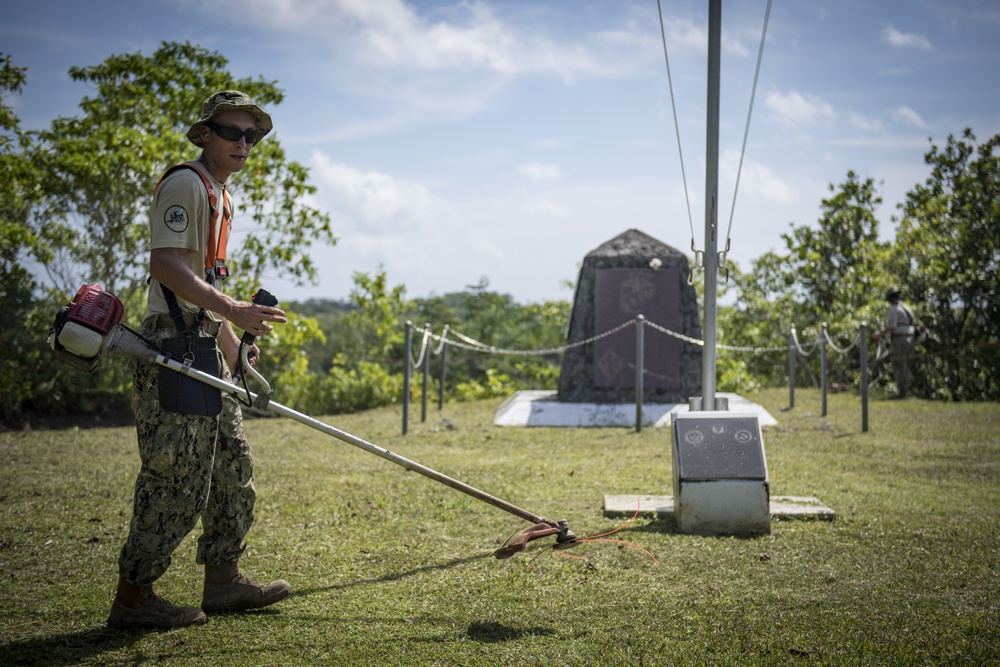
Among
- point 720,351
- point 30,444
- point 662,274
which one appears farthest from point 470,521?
point 720,351

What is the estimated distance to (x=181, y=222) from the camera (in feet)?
11.2

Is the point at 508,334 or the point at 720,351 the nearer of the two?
the point at 720,351

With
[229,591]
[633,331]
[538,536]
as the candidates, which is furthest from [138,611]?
[633,331]

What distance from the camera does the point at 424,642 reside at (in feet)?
10.9

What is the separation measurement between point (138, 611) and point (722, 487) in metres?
3.23

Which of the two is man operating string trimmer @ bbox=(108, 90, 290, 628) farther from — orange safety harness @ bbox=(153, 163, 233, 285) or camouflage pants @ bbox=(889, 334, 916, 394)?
camouflage pants @ bbox=(889, 334, 916, 394)

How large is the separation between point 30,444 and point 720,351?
11685 millimetres

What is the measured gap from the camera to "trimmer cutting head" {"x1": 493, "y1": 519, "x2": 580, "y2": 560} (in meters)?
3.86

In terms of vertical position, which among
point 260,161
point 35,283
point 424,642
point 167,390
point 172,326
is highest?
point 260,161

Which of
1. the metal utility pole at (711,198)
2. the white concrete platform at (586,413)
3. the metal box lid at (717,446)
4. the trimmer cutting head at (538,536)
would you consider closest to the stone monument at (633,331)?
the white concrete platform at (586,413)

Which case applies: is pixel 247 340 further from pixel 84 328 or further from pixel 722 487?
pixel 722 487

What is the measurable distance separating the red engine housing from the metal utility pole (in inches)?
145

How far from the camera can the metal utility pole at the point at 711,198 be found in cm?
566

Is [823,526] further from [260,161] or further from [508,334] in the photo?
[508,334]
